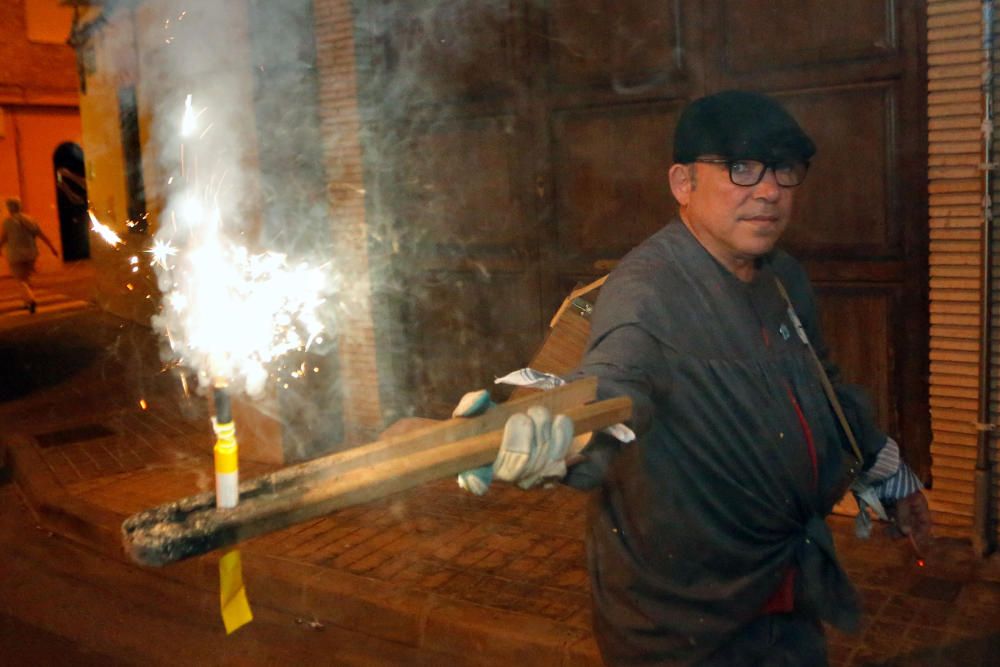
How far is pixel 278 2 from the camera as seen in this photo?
310 inches

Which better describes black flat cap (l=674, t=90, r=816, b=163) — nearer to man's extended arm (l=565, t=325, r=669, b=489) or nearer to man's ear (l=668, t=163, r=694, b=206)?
man's ear (l=668, t=163, r=694, b=206)

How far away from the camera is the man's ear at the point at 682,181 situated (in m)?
2.82

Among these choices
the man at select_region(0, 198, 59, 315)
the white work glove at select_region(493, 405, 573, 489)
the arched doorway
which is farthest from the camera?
the arched doorway

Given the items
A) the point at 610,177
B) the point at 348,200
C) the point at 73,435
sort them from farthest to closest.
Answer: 1. the point at 73,435
2. the point at 348,200
3. the point at 610,177

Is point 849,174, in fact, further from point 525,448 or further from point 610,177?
point 525,448

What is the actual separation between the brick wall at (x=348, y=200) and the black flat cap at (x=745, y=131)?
536cm

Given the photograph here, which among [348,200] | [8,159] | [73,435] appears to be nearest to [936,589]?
[348,200]

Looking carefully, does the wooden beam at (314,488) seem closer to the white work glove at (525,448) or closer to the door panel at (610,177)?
the white work glove at (525,448)

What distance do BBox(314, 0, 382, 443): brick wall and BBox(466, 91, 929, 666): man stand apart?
5344 mm

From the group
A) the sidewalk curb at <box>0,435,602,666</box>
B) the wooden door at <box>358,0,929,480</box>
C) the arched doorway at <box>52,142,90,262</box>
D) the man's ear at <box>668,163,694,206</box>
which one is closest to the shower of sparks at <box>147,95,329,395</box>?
the wooden door at <box>358,0,929,480</box>

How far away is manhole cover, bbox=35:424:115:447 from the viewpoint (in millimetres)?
9680

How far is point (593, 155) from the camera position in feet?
23.4

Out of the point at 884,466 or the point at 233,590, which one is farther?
the point at 884,466

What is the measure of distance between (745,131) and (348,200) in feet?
18.3
